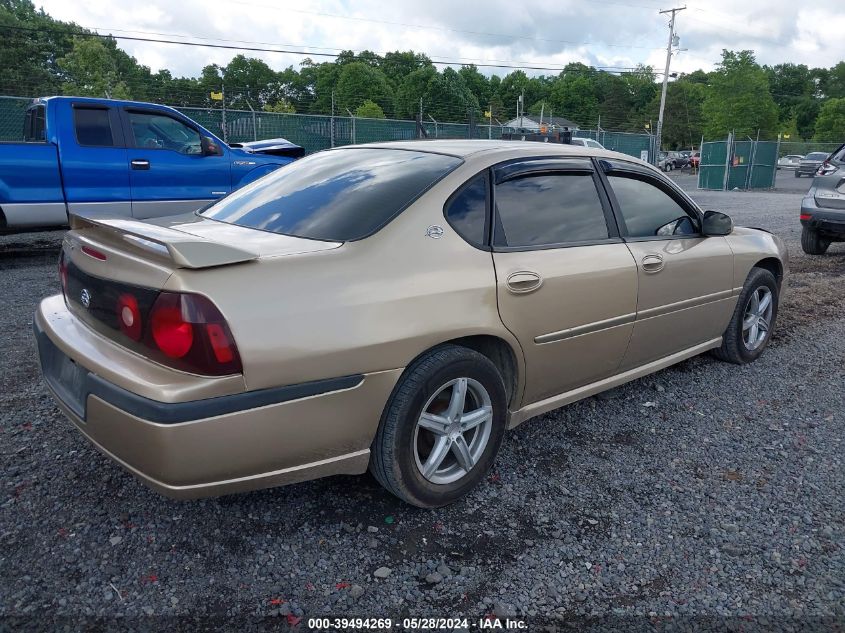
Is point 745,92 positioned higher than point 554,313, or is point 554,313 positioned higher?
point 745,92

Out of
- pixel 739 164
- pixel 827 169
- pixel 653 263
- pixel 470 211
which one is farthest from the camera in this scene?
pixel 739 164

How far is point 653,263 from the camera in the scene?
3430mm

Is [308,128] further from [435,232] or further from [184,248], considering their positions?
[184,248]

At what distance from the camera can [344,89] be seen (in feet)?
275

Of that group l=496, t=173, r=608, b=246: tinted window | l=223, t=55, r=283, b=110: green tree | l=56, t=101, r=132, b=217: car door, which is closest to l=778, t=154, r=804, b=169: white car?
l=56, t=101, r=132, b=217: car door

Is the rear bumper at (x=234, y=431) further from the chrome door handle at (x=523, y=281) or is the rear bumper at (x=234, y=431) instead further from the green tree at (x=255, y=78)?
the green tree at (x=255, y=78)

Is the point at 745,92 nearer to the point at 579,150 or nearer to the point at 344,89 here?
the point at 344,89

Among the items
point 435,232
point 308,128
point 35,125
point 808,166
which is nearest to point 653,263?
point 435,232

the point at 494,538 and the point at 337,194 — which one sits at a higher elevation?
the point at 337,194

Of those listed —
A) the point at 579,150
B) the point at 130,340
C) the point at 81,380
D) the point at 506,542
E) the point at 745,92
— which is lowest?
the point at 506,542

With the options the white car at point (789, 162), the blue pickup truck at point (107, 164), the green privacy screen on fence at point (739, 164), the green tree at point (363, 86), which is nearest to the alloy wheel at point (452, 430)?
the blue pickup truck at point (107, 164)

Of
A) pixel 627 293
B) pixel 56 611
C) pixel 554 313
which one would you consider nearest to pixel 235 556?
pixel 56 611

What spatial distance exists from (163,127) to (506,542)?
7.37 metres

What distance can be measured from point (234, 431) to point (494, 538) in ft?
3.63
